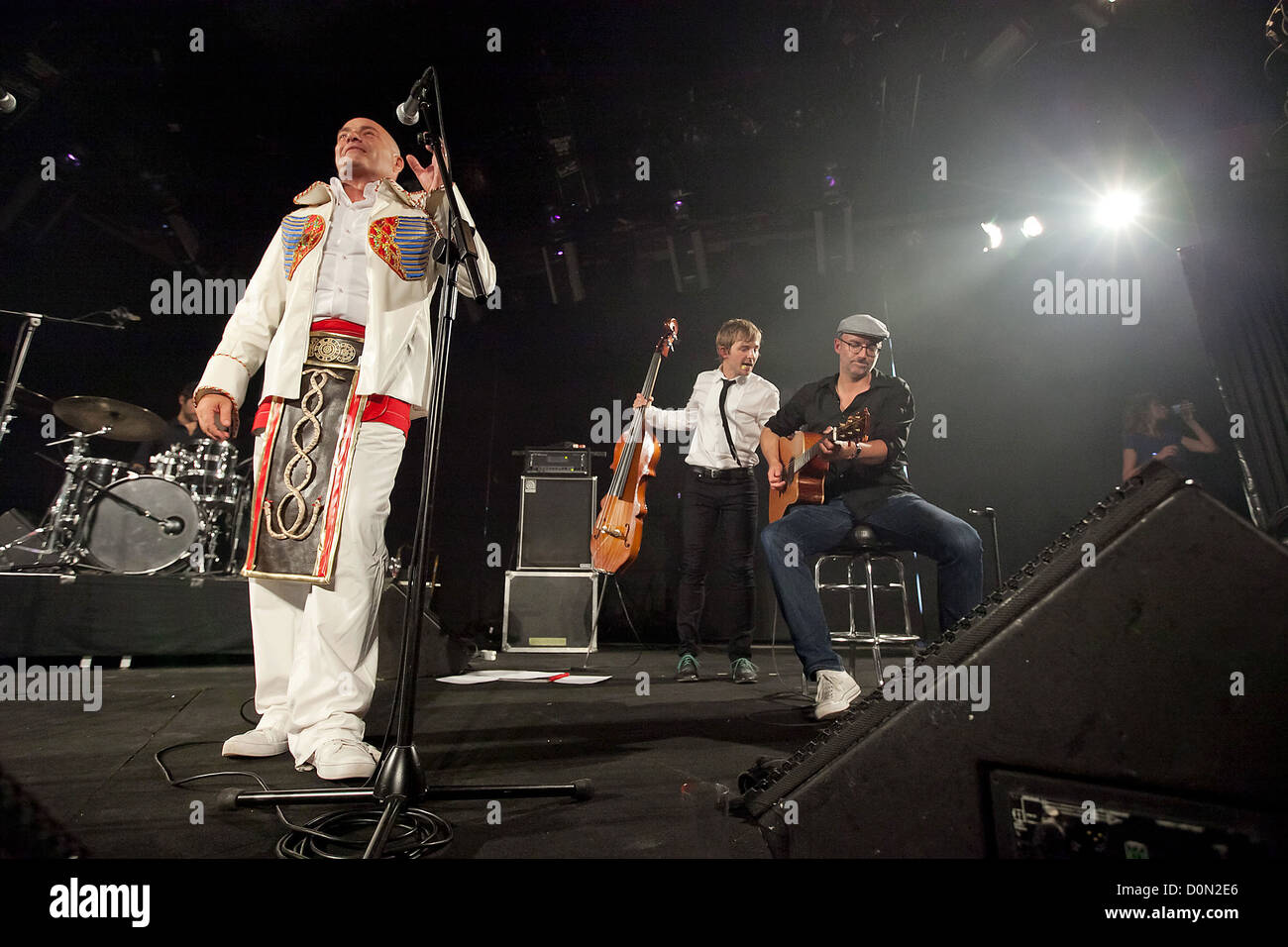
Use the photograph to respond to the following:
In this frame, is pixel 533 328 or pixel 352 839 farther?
pixel 533 328

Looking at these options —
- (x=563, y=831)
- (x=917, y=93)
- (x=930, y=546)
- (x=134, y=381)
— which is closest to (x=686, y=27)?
(x=917, y=93)

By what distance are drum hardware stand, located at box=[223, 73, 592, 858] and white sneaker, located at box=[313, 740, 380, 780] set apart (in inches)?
6.4

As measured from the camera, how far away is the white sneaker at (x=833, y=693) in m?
2.57

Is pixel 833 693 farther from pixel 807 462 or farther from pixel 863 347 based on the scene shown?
pixel 863 347

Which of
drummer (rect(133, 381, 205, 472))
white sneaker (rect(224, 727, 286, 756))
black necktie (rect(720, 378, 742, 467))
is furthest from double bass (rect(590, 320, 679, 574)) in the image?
drummer (rect(133, 381, 205, 472))

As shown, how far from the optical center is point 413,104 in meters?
1.49

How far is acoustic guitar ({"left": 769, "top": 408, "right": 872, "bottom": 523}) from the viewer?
302 centimetres

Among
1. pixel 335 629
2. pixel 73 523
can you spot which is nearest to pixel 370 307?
pixel 335 629

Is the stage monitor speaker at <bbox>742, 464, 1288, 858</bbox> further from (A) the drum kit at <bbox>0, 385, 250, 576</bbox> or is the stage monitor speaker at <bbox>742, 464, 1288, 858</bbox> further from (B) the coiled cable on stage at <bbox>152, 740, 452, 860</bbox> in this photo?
(A) the drum kit at <bbox>0, 385, 250, 576</bbox>

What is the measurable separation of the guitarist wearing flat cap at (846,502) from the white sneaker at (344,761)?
168cm

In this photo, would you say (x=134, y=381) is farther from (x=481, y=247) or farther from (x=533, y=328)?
(x=481, y=247)

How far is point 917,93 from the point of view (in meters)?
4.75

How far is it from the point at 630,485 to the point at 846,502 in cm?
197
